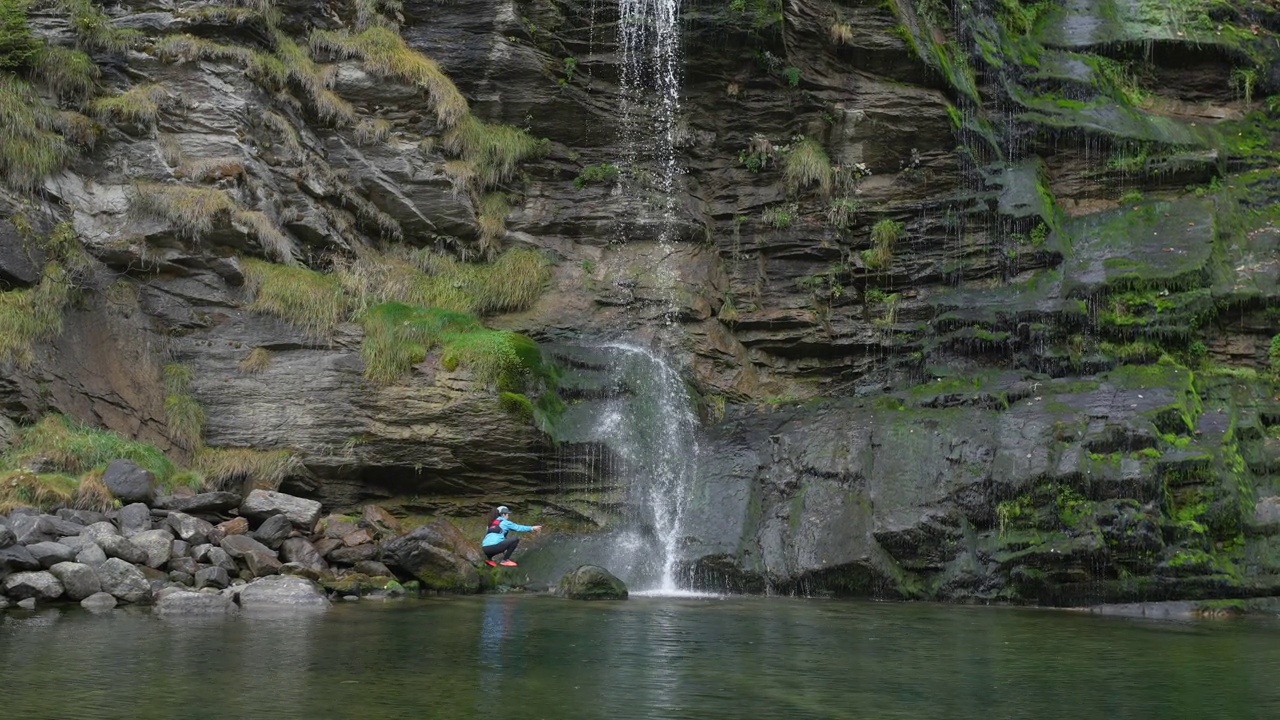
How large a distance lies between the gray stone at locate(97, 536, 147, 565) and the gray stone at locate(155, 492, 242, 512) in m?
1.63

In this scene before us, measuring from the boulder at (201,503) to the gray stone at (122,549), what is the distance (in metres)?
1.63

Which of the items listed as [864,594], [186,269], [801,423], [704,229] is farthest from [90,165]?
[864,594]

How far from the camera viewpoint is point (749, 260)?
20.9m

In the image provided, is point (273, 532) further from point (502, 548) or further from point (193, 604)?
point (502, 548)

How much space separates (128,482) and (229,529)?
1.36 meters

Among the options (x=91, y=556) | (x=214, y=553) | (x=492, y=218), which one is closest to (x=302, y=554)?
(x=214, y=553)

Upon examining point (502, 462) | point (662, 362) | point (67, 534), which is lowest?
point (67, 534)

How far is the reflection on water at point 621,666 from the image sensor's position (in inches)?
251

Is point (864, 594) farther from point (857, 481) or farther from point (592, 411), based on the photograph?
point (592, 411)

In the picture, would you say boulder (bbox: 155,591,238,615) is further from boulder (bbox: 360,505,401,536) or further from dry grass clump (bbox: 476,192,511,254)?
dry grass clump (bbox: 476,192,511,254)

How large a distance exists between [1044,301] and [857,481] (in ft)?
17.3

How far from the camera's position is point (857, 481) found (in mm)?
15594

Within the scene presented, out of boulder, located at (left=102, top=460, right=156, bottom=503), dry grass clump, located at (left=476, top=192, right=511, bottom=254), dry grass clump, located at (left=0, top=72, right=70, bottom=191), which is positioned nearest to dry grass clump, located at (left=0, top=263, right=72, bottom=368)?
dry grass clump, located at (left=0, top=72, right=70, bottom=191)

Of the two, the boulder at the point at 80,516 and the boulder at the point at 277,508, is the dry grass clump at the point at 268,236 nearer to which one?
the boulder at the point at 277,508
